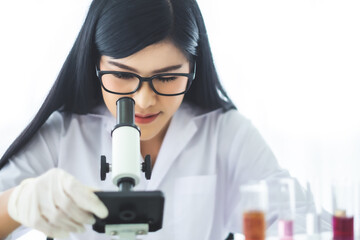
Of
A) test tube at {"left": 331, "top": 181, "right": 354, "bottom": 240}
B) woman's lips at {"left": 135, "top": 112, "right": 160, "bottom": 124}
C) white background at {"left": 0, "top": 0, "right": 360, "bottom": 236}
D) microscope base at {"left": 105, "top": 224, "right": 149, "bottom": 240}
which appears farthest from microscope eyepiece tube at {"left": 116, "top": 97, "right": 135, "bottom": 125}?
white background at {"left": 0, "top": 0, "right": 360, "bottom": 236}

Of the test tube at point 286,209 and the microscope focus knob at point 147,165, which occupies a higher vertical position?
the microscope focus knob at point 147,165

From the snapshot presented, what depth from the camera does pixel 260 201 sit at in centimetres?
121

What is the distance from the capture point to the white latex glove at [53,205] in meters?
1.26

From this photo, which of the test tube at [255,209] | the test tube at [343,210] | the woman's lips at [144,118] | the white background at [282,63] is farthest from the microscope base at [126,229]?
the white background at [282,63]

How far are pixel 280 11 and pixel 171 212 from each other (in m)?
1.38

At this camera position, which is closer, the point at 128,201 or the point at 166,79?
the point at 128,201

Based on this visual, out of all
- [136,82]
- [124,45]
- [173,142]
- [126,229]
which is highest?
[124,45]

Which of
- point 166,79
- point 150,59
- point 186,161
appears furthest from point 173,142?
point 150,59

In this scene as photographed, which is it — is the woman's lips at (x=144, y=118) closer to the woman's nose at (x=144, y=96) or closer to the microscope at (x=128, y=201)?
the woman's nose at (x=144, y=96)

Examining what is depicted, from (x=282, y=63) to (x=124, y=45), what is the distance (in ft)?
4.47

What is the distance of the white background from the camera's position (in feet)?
8.04

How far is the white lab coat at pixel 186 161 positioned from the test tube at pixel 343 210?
60cm

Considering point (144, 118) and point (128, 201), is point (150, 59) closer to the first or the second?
point (144, 118)

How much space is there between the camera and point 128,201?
3.87 feet
